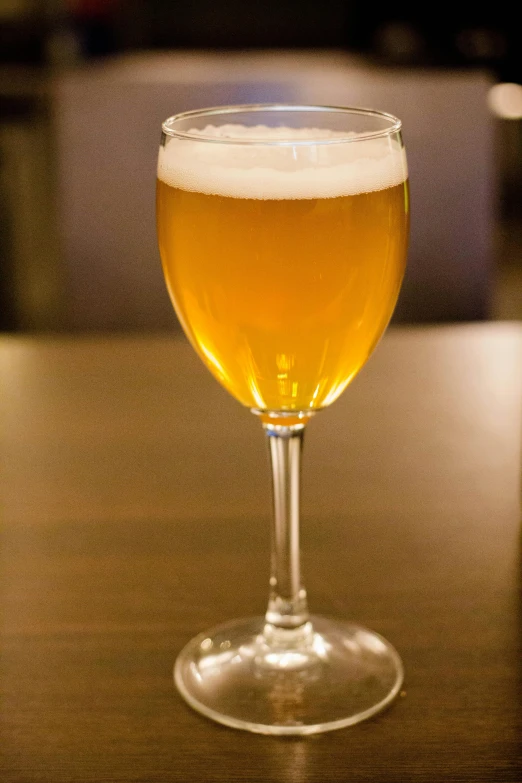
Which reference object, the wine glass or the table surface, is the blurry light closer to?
the table surface

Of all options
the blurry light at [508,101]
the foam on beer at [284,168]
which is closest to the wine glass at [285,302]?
the foam on beer at [284,168]

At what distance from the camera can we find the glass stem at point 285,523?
52 cm

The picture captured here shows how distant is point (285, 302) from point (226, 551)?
0.19 metres

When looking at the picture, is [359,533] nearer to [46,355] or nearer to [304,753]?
[304,753]

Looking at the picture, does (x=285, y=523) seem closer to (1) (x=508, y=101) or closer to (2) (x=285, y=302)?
(2) (x=285, y=302)

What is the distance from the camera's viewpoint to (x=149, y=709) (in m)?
0.46

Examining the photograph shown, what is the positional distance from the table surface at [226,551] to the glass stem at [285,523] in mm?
30

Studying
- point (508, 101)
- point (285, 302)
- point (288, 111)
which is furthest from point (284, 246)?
point (508, 101)

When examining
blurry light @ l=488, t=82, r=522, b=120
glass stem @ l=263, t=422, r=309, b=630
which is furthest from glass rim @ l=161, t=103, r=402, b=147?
blurry light @ l=488, t=82, r=522, b=120

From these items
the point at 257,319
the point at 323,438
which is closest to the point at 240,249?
the point at 257,319

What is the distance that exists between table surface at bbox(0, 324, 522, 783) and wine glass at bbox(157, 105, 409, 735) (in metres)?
0.02

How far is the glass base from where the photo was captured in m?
0.46

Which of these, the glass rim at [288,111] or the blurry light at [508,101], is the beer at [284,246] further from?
the blurry light at [508,101]

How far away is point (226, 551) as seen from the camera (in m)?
0.60
